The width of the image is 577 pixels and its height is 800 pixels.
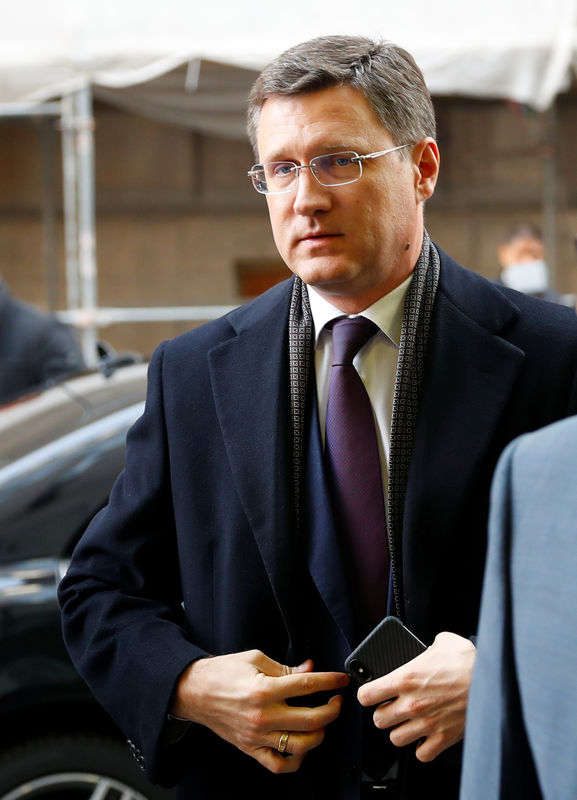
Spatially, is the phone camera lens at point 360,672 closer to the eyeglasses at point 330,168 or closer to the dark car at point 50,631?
the eyeglasses at point 330,168

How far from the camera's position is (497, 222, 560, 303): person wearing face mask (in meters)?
6.91

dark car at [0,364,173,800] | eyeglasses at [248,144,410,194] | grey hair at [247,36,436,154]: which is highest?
grey hair at [247,36,436,154]

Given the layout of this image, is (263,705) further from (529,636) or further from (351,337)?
(529,636)

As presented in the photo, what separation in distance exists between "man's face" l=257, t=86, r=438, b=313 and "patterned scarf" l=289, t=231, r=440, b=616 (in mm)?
80

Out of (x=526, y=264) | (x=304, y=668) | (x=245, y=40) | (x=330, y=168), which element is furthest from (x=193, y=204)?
(x=304, y=668)

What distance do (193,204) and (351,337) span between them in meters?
9.20

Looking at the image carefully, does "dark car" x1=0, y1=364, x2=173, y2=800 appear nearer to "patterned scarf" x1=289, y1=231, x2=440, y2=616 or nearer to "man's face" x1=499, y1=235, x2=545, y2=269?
"patterned scarf" x1=289, y1=231, x2=440, y2=616

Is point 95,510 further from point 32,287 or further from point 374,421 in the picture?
point 32,287

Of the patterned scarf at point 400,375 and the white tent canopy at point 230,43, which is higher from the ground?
the white tent canopy at point 230,43

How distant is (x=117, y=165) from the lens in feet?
35.1

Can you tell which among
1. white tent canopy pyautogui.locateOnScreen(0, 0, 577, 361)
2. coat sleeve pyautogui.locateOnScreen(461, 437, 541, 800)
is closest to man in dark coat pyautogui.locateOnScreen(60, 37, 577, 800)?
coat sleeve pyautogui.locateOnScreen(461, 437, 541, 800)

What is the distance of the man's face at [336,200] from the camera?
5.76ft

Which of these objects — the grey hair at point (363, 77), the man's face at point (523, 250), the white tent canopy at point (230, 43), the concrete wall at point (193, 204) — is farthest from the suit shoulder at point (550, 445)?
the concrete wall at point (193, 204)

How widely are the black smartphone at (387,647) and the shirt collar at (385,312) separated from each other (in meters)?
0.43
